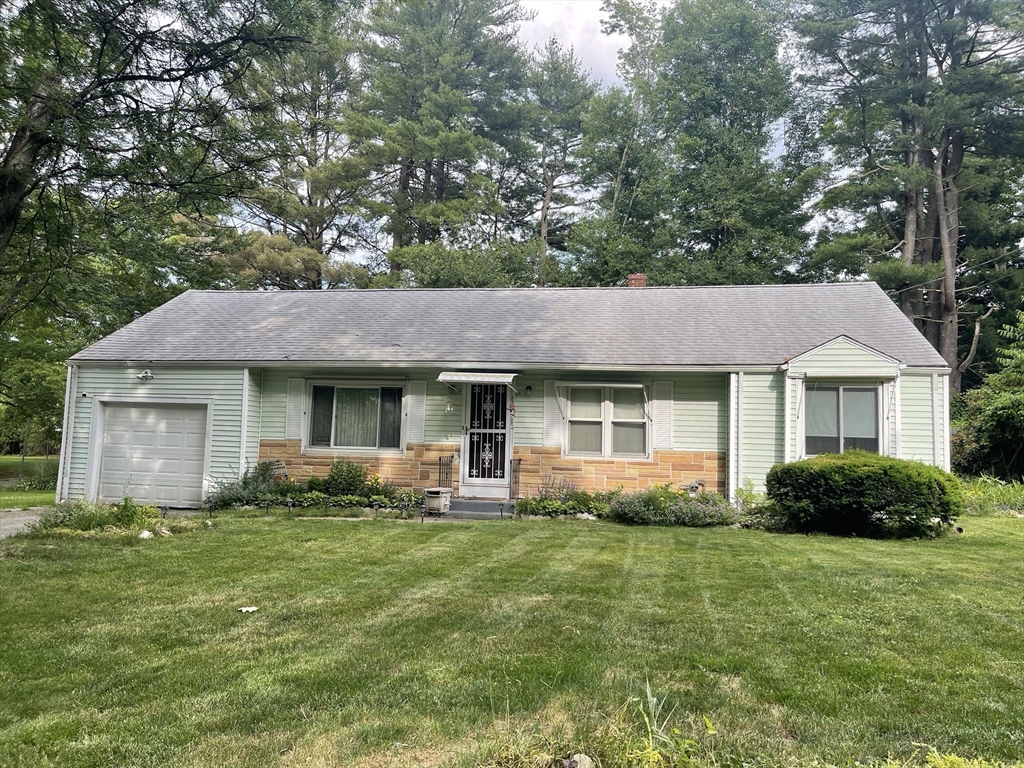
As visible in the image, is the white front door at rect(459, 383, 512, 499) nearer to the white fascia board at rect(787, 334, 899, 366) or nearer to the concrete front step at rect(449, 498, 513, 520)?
the concrete front step at rect(449, 498, 513, 520)

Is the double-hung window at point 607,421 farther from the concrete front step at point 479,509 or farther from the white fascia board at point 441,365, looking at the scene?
the concrete front step at point 479,509

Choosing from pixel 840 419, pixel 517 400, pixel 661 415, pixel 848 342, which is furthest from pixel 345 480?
pixel 848 342

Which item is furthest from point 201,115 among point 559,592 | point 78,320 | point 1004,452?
point 1004,452

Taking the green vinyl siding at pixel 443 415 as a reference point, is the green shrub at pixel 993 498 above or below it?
below

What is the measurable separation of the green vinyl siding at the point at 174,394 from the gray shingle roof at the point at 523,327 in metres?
0.31

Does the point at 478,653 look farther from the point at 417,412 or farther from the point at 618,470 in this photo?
the point at 417,412

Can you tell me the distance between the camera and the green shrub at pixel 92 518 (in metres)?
8.45

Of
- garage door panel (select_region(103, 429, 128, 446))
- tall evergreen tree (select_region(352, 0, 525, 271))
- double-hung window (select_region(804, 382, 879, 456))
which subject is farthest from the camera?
tall evergreen tree (select_region(352, 0, 525, 271))

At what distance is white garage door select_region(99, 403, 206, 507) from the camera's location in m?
12.5

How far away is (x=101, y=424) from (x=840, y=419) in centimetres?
1442

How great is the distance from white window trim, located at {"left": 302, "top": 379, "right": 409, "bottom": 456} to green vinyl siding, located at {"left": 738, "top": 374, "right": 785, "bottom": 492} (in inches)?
254

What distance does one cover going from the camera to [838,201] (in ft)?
81.7

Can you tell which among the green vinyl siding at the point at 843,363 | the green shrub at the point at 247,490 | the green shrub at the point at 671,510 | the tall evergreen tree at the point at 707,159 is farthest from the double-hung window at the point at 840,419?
the tall evergreen tree at the point at 707,159

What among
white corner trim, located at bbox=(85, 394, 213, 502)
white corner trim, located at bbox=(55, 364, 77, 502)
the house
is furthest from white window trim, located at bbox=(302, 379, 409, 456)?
white corner trim, located at bbox=(55, 364, 77, 502)
